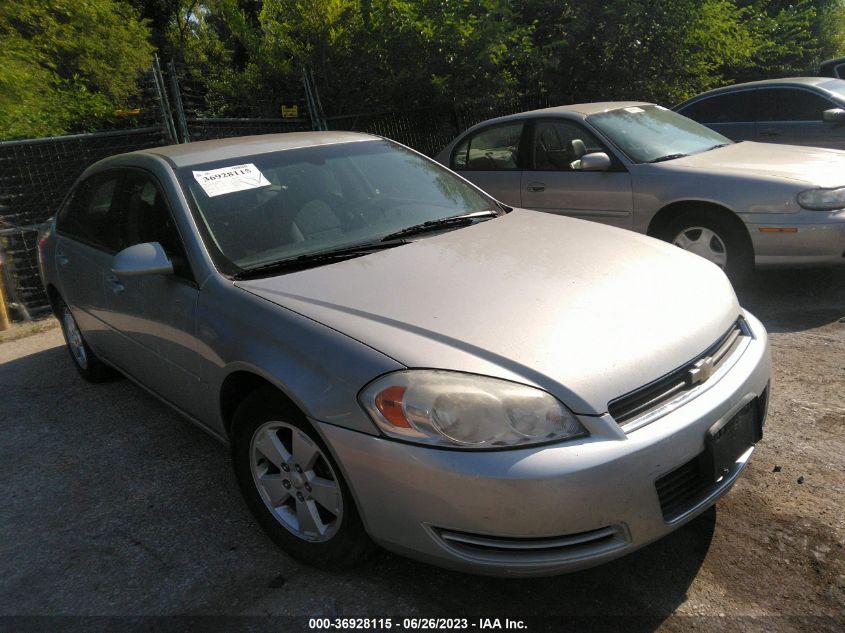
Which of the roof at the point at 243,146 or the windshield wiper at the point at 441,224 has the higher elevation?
the roof at the point at 243,146

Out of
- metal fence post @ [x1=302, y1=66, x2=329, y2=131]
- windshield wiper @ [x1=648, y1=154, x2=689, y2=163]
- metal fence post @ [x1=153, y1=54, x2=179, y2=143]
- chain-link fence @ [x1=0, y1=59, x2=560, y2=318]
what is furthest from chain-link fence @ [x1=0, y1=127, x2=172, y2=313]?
windshield wiper @ [x1=648, y1=154, x2=689, y2=163]

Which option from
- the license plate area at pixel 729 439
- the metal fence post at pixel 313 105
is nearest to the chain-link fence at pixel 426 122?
the metal fence post at pixel 313 105

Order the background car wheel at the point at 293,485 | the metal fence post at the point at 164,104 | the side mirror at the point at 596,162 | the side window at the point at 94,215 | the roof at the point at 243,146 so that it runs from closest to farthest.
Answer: the background car wheel at the point at 293,485
the roof at the point at 243,146
the side window at the point at 94,215
the side mirror at the point at 596,162
the metal fence post at the point at 164,104

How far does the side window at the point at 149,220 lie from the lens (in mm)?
3248

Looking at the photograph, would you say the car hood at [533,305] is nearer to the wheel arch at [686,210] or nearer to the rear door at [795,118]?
the wheel arch at [686,210]

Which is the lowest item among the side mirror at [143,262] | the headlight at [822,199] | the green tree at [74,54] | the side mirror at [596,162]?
the headlight at [822,199]

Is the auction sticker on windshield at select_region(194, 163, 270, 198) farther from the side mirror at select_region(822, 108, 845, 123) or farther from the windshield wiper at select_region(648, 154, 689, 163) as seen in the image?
the side mirror at select_region(822, 108, 845, 123)

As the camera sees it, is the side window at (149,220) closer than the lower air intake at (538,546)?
No

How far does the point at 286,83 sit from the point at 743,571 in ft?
31.6

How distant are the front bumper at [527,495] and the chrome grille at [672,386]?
6 centimetres

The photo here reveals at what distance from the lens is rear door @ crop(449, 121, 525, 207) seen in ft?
21.9

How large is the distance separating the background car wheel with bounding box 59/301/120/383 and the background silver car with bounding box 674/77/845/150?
685cm

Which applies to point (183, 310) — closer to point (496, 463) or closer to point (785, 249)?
point (496, 463)

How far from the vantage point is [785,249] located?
5172 millimetres
